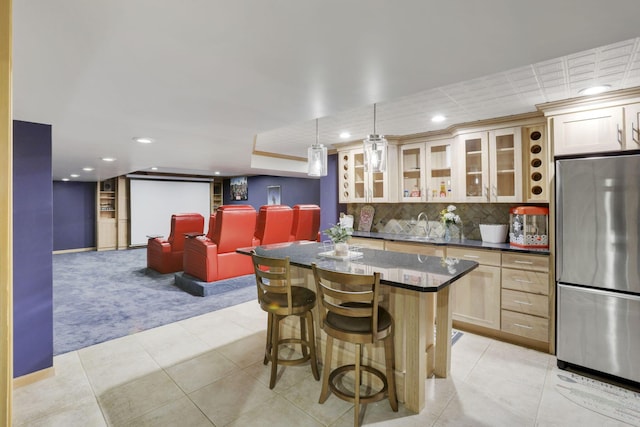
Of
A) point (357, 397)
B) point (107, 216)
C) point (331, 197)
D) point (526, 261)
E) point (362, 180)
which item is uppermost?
point (362, 180)

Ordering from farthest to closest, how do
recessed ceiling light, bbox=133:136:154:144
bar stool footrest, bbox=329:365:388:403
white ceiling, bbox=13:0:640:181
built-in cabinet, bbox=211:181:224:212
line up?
built-in cabinet, bbox=211:181:224:212, recessed ceiling light, bbox=133:136:154:144, bar stool footrest, bbox=329:365:388:403, white ceiling, bbox=13:0:640:181

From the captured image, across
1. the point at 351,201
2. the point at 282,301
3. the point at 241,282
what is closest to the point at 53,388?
the point at 282,301

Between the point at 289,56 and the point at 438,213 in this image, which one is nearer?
the point at 289,56

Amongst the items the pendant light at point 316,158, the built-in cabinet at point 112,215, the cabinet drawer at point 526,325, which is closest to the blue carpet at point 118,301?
the pendant light at point 316,158

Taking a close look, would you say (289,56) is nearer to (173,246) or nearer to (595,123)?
(595,123)

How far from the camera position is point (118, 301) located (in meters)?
4.35

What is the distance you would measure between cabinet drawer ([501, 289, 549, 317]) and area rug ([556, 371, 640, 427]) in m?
0.54

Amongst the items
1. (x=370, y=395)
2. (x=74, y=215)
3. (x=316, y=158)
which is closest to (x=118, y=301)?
(x=316, y=158)

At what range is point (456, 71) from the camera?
161 cm

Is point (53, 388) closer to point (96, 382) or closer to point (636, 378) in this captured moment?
point (96, 382)

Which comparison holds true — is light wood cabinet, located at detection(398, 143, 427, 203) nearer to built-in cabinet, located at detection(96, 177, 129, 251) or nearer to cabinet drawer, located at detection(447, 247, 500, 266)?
cabinet drawer, located at detection(447, 247, 500, 266)

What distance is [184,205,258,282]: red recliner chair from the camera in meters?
4.76

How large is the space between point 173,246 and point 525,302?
573 cm

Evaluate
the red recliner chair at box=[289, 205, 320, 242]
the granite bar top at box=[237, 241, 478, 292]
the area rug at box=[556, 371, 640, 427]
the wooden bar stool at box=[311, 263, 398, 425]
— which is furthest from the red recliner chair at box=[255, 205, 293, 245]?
the area rug at box=[556, 371, 640, 427]
